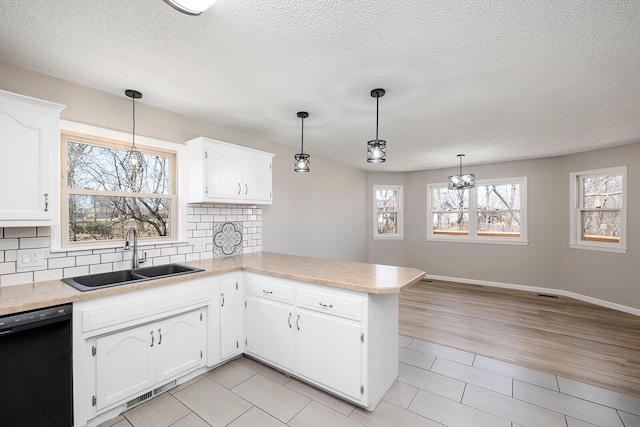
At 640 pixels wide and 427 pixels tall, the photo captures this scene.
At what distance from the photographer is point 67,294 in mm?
1746

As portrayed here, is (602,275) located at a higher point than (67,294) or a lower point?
lower

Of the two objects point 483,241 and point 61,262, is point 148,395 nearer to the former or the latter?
point 61,262

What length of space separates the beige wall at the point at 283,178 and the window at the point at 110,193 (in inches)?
8.4

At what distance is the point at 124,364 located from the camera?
6.48 ft

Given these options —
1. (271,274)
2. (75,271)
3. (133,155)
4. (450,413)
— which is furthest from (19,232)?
(450,413)

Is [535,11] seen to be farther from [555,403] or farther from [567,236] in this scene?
[567,236]

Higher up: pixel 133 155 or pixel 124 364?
pixel 133 155

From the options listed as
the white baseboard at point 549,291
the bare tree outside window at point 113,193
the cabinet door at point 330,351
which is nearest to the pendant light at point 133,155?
the bare tree outside window at point 113,193

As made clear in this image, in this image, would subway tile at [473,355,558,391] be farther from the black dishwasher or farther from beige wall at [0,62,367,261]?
the black dishwasher

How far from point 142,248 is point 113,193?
543mm

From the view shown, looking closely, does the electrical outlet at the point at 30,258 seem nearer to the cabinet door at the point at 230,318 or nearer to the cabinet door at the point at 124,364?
the cabinet door at the point at 124,364

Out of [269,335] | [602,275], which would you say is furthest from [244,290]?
[602,275]

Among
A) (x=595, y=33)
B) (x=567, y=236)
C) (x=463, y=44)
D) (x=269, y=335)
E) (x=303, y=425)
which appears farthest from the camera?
(x=567, y=236)

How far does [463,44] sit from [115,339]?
291cm
